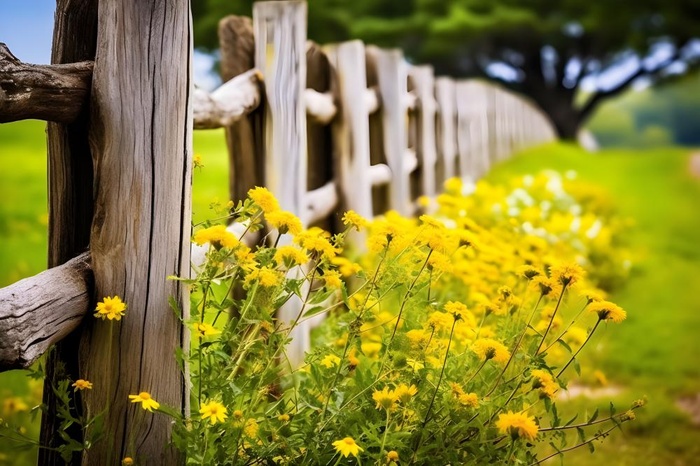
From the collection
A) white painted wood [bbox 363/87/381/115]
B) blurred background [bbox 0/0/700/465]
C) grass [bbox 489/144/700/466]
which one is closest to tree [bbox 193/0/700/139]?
blurred background [bbox 0/0/700/465]

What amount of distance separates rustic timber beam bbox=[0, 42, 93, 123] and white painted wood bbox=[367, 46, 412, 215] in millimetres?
3800

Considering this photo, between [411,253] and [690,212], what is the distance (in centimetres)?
924

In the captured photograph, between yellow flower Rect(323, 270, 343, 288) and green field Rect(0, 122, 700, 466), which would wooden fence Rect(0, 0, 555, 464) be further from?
yellow flower Rect(323, 270, 343, 288)

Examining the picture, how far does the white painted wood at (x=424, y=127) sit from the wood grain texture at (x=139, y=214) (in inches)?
211

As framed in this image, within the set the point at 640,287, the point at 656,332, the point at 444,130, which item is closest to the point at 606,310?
the point at 656,332

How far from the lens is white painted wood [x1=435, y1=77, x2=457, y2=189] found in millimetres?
8852

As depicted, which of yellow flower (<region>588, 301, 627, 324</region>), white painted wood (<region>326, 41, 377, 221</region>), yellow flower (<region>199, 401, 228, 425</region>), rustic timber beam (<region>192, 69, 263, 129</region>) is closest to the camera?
yellow flower (<region>199, 401, 228, 425</region>)

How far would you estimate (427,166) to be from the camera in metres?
7.76

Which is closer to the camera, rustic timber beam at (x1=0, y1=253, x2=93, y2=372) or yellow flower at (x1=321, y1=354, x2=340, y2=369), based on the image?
rustic timber beam at (x1=0, y1=253, x2=93, y2=372)

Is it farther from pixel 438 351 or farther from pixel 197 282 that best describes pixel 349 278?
pixel 197 282

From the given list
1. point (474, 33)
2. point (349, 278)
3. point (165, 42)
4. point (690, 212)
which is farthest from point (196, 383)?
point (474, 33)

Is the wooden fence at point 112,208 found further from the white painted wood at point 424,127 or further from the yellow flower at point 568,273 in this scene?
the white painted wood at point 424,127

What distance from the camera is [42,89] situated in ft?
6.01

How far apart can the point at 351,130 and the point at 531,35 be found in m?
24.0
